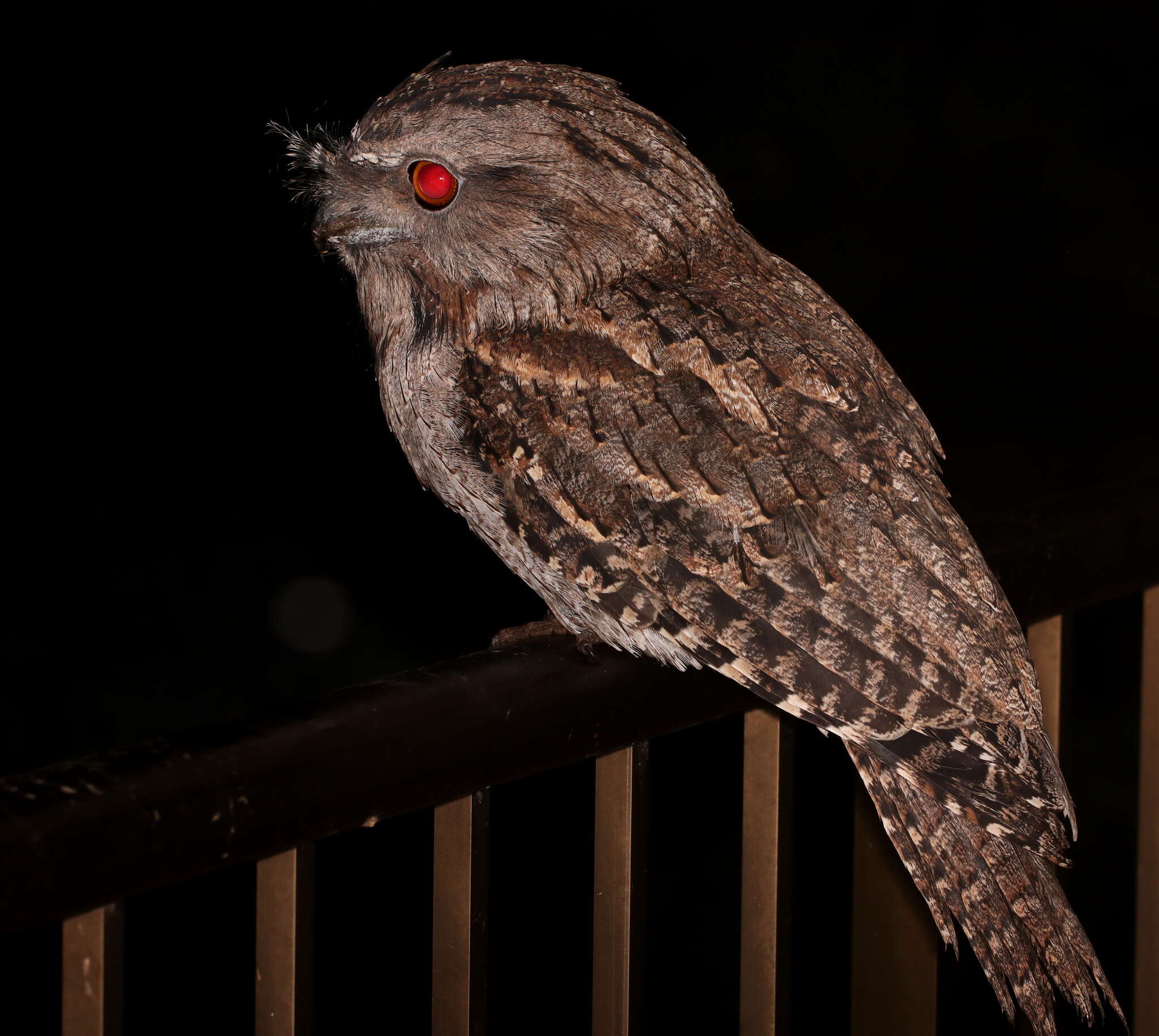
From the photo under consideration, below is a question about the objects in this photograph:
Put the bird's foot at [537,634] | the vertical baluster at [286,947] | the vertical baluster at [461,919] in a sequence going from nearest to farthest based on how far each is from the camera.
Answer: the vertical baluster at [286,947]
the vertical baluster at [461,919]
the bird's foot at [537,634]

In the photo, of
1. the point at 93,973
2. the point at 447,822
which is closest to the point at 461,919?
the point at 447,822

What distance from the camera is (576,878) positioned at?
4.66 meters

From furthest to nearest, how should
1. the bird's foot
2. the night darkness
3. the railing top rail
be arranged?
the night darkness → the bird's foot → the railing top rail

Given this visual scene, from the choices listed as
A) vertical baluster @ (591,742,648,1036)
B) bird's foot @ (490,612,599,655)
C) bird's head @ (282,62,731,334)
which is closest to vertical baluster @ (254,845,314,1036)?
vertical baluster @ (591,742,648,1036)

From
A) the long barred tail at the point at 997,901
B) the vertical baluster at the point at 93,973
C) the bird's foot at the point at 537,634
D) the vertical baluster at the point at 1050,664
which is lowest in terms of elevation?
the vertical baluster at the point at 93,973

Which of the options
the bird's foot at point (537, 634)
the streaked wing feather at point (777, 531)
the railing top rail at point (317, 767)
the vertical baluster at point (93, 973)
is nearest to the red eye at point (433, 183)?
the streaked wing feather at point (777, 531)

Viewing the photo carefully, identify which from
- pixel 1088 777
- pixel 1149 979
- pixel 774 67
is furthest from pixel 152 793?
pixel 1088 777

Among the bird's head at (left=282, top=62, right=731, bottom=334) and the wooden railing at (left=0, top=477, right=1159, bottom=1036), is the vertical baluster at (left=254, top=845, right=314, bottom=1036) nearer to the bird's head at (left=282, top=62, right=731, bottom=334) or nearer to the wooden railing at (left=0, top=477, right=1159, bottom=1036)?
the wooden railing at (left=0, top=477, right=1159, bottom=1036)

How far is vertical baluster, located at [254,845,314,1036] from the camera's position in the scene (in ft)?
3.51

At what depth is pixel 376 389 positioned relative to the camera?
4160mm

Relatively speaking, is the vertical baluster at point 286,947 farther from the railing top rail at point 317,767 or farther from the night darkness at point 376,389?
the night darkness at point 376,389

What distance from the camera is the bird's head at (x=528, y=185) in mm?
1844

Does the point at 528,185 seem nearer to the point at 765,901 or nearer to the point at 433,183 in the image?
the point at 433,183

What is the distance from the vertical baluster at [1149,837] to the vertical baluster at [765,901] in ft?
2.05
